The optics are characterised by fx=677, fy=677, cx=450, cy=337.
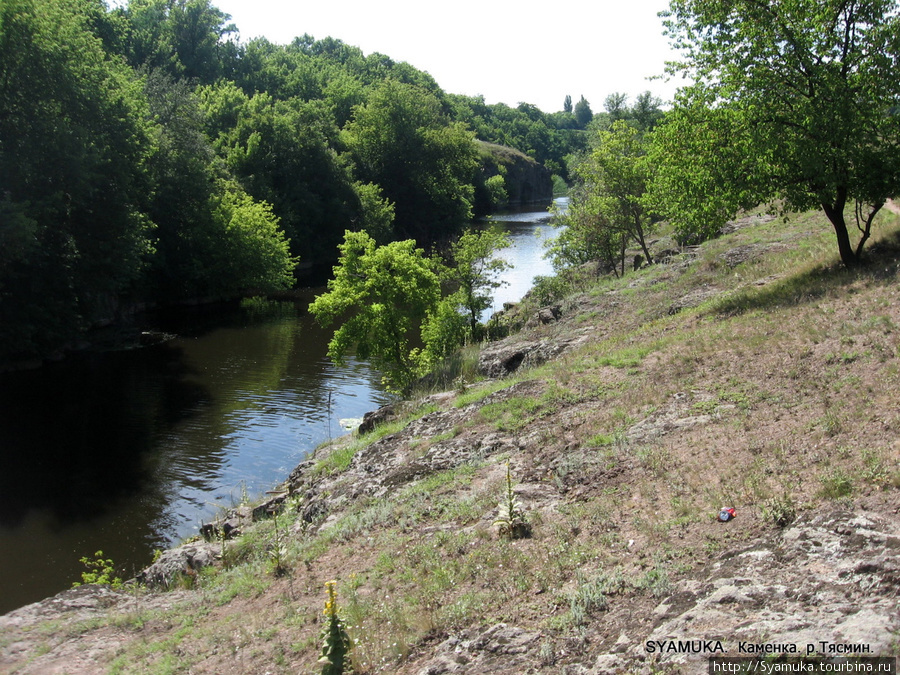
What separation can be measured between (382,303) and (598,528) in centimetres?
1786

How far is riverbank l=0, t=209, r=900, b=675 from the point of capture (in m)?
5.49

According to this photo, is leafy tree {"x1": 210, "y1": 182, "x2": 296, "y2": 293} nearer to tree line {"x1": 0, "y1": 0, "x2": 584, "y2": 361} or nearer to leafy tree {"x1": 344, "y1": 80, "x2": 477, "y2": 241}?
tree line {"x1": 0, "y1": 0, "x2": 584, "y2": 361}

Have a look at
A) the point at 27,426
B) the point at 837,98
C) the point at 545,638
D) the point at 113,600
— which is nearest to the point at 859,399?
the point at 545,638

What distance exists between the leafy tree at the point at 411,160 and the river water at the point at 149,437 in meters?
33.3

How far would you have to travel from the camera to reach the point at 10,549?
51.7ft

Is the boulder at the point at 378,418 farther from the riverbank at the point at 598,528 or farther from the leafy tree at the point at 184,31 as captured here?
the leafy tree at the point at 184,31

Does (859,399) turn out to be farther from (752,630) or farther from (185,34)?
(185,34)

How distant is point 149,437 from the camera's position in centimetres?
2230

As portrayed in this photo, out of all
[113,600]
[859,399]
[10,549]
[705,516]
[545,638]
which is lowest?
[10,549]

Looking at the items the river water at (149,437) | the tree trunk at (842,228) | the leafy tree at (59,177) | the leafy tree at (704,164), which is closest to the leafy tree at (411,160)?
the river water at (149,437)

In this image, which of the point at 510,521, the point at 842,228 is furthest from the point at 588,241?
the point at 510,521

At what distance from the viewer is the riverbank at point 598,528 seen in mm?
5488

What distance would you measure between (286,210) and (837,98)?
44.4m

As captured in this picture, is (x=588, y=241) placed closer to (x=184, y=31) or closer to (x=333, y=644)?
(x=333, y=644)
